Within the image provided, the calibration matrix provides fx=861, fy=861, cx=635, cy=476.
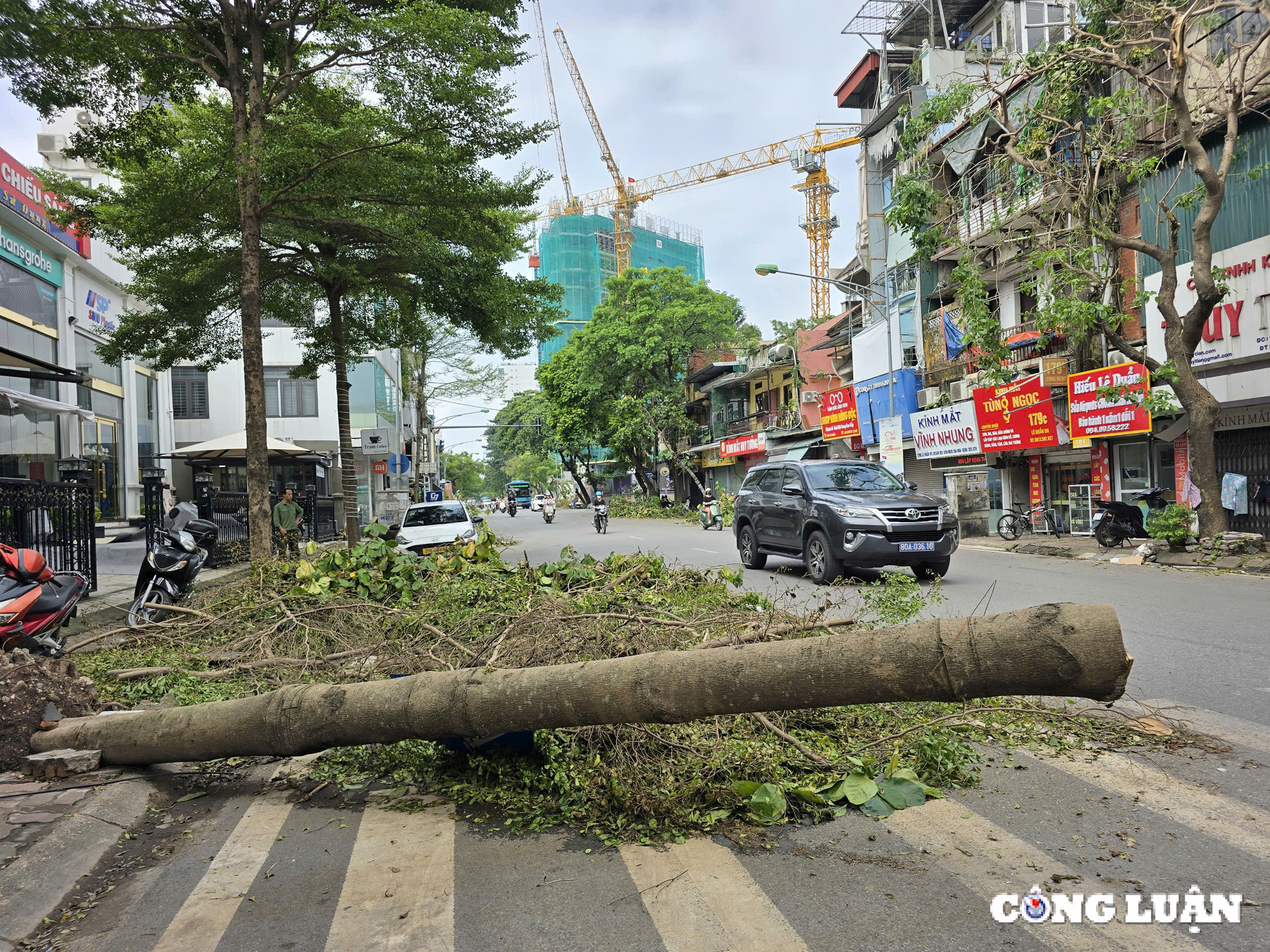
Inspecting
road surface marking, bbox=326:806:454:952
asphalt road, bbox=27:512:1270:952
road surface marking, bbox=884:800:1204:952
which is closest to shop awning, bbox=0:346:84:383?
asphalt road, bbox=27:512:1270:952

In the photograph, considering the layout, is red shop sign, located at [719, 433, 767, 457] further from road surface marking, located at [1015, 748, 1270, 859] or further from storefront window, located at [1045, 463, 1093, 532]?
road surface marking, located at [1015, 748, 1270, 859]

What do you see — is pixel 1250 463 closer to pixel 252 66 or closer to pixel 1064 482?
pixel 1064 482

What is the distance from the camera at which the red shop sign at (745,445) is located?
43562mm

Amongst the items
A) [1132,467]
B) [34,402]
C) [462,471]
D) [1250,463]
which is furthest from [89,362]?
[462,471]

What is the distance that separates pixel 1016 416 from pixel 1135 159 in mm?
6660

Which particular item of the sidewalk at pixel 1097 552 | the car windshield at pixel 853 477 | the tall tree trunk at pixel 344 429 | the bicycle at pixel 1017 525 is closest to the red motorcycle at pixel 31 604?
the car windshield at pixel 853 477

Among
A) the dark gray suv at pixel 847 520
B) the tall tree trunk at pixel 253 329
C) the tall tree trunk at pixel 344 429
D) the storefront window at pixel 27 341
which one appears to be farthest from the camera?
the storefront window at pixel 27 341

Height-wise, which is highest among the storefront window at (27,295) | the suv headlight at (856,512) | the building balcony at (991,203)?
the building balcony at (991,203)

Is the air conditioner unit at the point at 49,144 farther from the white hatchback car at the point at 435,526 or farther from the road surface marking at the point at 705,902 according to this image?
the road surface marking at the point at 705,902

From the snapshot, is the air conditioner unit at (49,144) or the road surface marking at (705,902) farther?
the air conditioner unit at (49,144)

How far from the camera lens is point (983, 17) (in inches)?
1142

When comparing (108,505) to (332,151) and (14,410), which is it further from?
(332,151)

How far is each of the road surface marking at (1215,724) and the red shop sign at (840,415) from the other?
28.7m

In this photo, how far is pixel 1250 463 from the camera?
55.1 feet
